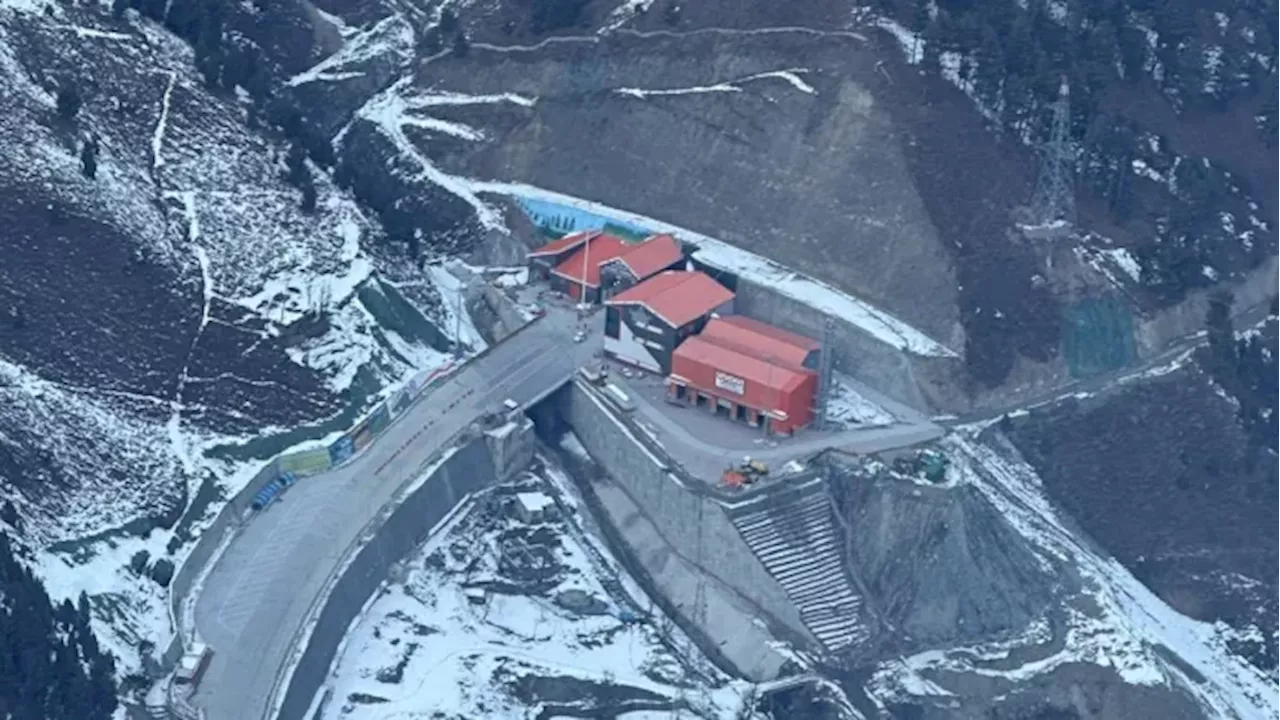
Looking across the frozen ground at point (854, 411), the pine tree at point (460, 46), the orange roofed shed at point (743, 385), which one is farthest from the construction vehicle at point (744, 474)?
the pine tree at point (460, 46)

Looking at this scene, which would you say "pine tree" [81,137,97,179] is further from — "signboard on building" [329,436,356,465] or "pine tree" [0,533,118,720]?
"pine tree" [0,533,118,720]

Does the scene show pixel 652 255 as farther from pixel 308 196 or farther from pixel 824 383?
pixel 308 196

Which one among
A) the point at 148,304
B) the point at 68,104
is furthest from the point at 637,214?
the point at 68,104

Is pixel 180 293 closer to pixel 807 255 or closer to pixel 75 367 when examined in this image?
pixel 75 367

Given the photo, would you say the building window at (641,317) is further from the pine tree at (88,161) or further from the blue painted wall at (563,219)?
the pine tree at (88,161)

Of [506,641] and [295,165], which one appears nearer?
[506,641]

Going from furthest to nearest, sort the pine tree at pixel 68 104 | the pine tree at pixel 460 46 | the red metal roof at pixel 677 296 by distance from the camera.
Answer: the pine tree at pixel 460 46, the pine tree at pixel 68 104, the red metal roof at pixel 677 296

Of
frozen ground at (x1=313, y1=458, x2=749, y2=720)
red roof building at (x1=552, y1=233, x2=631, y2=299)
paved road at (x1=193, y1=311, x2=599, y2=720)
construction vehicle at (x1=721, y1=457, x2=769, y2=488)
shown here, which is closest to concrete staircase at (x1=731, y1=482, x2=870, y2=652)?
construction vehicle at (x1=721, y1=457, x2=769, y2=488)
